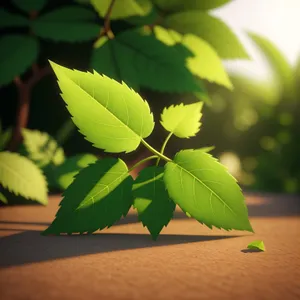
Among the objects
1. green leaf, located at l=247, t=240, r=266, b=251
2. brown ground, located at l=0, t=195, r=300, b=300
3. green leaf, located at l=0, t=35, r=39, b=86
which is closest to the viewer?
brown ground, located at l=0, t=195, r=300, b=300

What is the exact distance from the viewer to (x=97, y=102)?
45 centimetres

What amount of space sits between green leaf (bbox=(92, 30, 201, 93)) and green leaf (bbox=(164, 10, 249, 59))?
8 cm

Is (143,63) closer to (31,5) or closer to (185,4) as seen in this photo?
(185,4)

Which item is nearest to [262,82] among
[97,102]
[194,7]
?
[194,7]

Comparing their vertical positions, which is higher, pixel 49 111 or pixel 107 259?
pixel 49 111

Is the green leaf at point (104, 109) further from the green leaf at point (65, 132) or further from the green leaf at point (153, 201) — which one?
the green leaf at point (65, 132)

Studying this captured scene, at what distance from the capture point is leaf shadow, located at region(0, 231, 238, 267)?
1.30ft

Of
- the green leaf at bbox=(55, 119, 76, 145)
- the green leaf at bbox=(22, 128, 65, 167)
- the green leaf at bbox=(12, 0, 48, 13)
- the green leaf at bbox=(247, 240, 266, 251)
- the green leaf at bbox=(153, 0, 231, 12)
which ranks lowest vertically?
the green leaf at bbox=(247, 240, 266, 251)

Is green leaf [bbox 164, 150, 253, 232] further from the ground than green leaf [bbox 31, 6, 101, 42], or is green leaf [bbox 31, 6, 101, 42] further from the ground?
green leaf [bbox 31, 6, 101, 42]

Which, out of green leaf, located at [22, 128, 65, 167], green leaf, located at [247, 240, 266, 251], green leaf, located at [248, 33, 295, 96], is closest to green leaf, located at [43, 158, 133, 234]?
green leaf, located at [247, 240, 266, 251]

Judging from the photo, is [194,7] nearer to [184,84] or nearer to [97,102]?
[184,84]

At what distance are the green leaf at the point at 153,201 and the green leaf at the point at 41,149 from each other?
0.31 m

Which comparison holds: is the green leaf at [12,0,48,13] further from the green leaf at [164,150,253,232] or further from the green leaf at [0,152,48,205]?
the green leaf at [164,150,253,232]

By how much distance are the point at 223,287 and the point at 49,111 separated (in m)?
0.74
